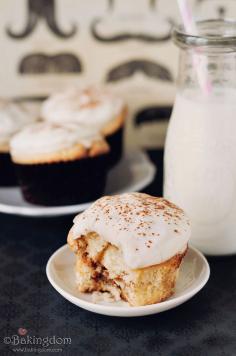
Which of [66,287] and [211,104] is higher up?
[211,104]

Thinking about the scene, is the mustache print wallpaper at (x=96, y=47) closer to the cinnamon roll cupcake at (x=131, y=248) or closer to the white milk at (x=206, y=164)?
the white milk at (x=206, y=164)

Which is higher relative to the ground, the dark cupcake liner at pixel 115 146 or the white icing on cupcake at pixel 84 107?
the white icing on cupcake at pixel 84 107

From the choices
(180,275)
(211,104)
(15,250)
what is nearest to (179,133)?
(211,104)

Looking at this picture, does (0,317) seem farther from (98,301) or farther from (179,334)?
(179,334)

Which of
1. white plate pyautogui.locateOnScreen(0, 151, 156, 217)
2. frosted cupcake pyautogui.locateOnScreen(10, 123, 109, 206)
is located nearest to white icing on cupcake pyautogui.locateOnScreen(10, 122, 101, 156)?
frosted cupcake pyautogui.locateOnScreen(10, 123, 109, 206)

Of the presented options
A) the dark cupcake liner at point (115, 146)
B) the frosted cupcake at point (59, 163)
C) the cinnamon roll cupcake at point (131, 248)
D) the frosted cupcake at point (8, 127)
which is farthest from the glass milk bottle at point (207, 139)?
the frosted cupcake at point (8, 127)

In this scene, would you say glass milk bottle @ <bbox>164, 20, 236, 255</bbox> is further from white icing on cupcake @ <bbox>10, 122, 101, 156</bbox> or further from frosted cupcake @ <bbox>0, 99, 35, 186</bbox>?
frosted cupcake @ <bbox>0, 99, 35, 186</bbox>

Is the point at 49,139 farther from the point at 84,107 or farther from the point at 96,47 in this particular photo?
the point at 96,47
